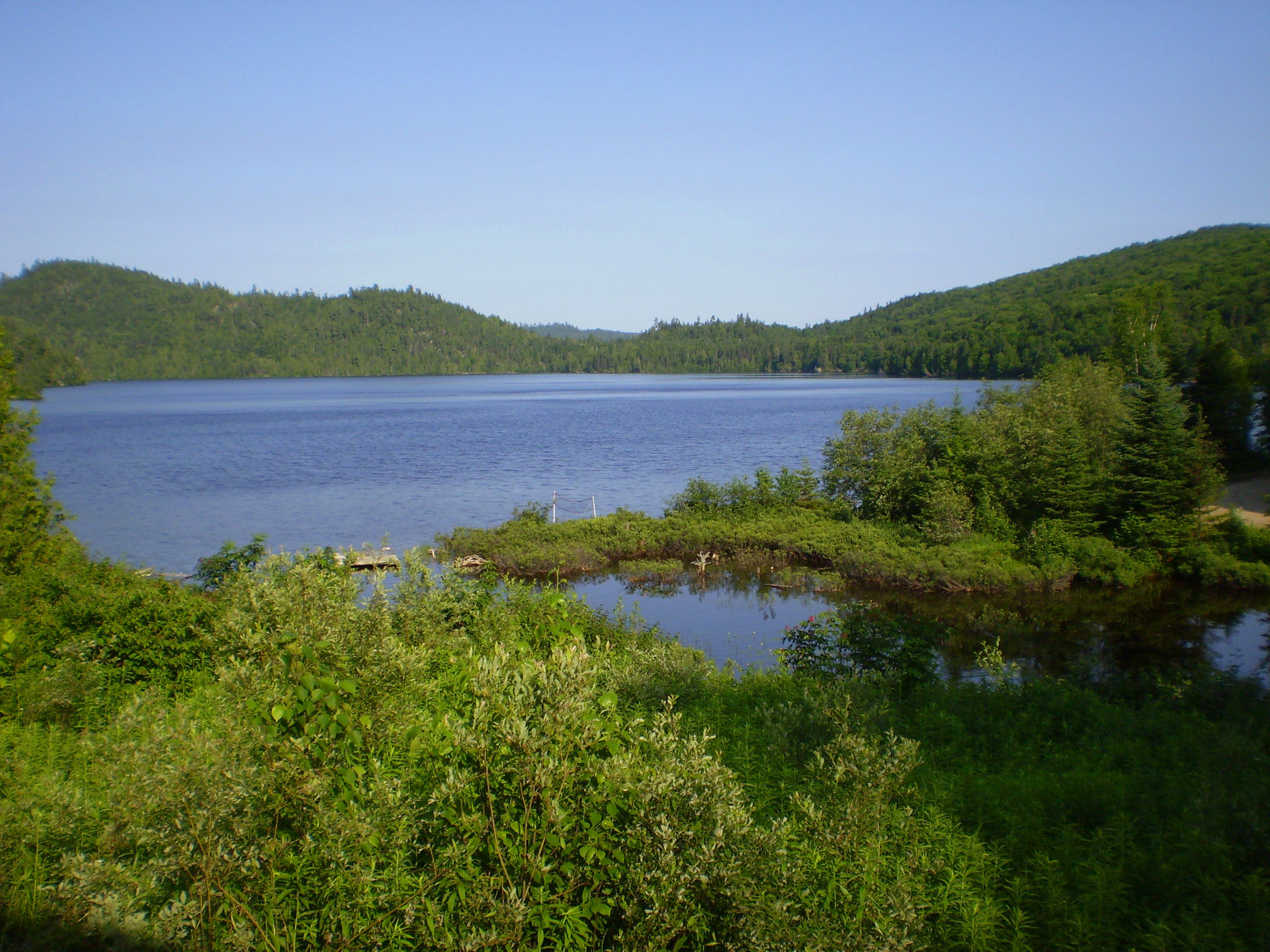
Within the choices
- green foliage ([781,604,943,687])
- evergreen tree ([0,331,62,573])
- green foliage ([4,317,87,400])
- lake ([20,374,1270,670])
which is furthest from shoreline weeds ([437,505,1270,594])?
green foliage ([4,317,87,400])

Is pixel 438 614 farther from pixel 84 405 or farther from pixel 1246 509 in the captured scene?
pixel 84 405

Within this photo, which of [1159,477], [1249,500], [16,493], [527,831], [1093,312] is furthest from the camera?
[1093,312]

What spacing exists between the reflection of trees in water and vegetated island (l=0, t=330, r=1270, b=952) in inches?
374

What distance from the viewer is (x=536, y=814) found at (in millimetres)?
3836

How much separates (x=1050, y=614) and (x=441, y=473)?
34.0 metres

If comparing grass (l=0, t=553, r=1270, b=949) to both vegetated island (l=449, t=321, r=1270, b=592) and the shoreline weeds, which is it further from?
vegetated island (l=449, t=321, r=1270, b=592)

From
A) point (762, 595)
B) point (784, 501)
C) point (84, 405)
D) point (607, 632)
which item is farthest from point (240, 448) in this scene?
point (84, 405)

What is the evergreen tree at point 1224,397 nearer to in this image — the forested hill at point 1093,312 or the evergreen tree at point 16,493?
the forested hill at point 1093,312

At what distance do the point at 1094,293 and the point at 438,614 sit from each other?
141 metres

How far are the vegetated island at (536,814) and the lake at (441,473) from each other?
10.1 metres

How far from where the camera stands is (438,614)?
8.14 meters

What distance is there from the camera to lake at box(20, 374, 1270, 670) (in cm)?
2150

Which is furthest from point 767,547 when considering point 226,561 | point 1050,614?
point 226,561

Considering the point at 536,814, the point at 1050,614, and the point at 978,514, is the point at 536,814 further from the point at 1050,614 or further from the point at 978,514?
the point at 978,514
